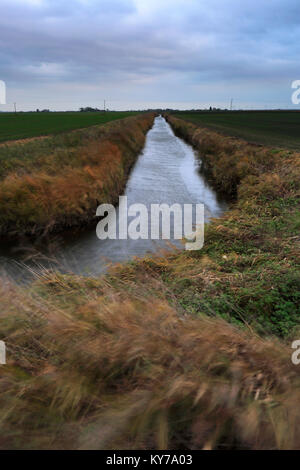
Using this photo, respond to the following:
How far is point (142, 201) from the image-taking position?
1327cm

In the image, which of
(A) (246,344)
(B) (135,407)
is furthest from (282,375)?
(B) (135,407)

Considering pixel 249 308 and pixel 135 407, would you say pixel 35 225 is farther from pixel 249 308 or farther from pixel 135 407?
pixel 135 407

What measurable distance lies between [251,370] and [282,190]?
8588 millimetres

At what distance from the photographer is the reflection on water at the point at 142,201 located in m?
7.95

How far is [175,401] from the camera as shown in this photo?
221 cm

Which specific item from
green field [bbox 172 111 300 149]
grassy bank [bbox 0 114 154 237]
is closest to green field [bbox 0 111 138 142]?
green field [bbox 172 111 300 149]
